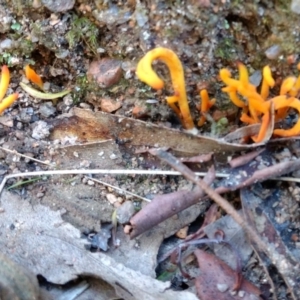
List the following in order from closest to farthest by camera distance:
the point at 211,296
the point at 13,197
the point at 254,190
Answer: the point at 211,296, the point at 254,190, the point at 13,197

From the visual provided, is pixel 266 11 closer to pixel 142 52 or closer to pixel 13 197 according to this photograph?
pixel 142 52

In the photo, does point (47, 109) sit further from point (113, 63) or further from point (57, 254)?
point (57, 254)

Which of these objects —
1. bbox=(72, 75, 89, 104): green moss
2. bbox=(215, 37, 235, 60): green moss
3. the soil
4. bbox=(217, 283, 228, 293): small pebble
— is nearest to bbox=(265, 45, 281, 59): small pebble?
the soil

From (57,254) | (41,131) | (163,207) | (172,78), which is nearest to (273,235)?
(163,207)

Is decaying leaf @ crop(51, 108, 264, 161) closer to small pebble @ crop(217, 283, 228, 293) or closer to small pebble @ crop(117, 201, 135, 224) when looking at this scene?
small pebble @ crop(117, 201, 135, 224)

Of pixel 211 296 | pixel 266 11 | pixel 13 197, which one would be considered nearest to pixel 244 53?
pixel 266 11
